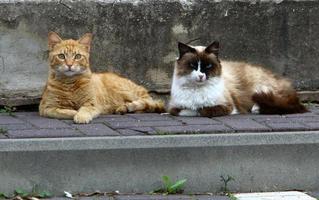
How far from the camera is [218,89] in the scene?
24.0 ft

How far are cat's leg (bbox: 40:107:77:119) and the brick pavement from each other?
75mm

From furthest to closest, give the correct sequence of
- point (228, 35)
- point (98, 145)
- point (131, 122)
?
point (228, 35)
point (131, 122)
point (98, 145)

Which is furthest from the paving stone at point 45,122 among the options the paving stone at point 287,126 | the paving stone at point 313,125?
the paving stone at point 313,125

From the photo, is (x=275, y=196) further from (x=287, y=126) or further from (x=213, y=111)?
(x=213, y=111)

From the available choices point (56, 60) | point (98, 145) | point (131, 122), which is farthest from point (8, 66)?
point (98, 145)

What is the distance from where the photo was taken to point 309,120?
23.4 feet

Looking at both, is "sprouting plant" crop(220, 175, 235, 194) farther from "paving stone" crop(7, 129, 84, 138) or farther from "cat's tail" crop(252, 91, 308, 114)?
"cat's tail" crop(252, 91, 308, 114)

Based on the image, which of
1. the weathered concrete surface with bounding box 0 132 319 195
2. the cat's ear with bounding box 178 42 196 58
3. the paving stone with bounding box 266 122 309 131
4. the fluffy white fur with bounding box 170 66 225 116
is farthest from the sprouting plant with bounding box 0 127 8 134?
the paving stone with bounding box 266 122 309 131

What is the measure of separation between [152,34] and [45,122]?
167cm

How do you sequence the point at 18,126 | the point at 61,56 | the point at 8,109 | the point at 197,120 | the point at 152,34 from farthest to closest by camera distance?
1. the point at 152,34
2. the point at 8,109
3. the point at 61,56
4. the point at 197,120
5. the point at 18,126

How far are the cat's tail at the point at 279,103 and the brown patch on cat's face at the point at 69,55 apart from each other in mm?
1783

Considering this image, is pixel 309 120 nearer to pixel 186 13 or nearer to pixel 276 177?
pixel 276 177

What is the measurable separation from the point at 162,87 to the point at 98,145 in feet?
7.32

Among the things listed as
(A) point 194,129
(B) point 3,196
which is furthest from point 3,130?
(A) point 194,129
